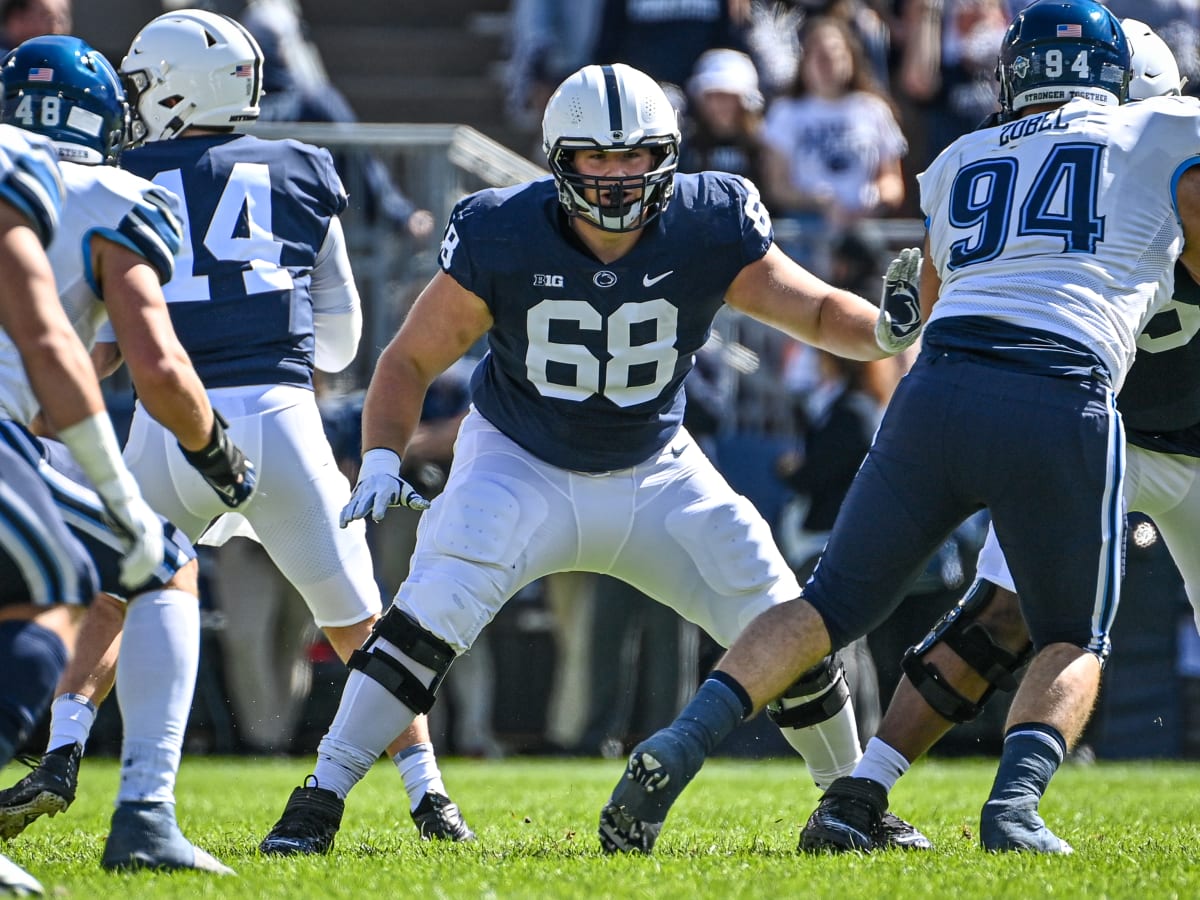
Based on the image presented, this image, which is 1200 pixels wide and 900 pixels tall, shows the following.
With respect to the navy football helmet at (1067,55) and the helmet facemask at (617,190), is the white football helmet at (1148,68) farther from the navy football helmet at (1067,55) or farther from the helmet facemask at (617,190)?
the helmet facemask at (617,190)

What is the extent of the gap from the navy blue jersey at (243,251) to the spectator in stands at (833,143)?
16.7ft

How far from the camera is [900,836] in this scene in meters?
4.21

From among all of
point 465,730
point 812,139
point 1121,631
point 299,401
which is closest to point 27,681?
point 299,401

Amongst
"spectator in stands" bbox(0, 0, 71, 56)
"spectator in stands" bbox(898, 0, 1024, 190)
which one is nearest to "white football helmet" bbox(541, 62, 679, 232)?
"spectator in stands" bbox(0, 0, 71, 56)

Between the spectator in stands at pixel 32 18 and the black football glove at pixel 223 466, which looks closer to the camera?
the black football glove at pixel 223 466

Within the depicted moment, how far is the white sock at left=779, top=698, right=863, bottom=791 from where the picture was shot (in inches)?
171

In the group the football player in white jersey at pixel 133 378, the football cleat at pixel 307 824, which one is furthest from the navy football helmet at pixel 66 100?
the football cleat at pixel 307 824

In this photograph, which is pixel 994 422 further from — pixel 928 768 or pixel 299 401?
pixel 928 768

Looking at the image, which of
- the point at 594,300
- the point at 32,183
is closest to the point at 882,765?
the point at 594,300

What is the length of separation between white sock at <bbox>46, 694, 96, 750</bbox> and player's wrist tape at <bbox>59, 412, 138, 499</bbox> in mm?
1398

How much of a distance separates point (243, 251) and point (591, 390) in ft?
3.36

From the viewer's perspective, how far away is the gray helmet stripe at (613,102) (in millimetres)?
4168

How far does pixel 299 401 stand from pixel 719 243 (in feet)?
3.92

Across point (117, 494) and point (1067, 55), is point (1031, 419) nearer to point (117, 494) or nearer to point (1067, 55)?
point (1067, 55)
